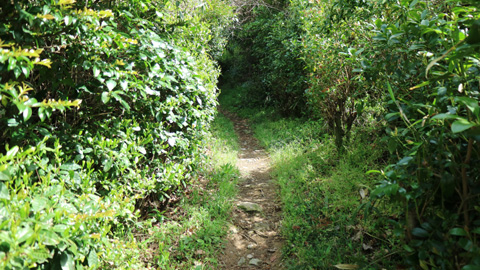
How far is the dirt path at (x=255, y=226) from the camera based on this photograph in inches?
135

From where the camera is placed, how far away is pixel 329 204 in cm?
383

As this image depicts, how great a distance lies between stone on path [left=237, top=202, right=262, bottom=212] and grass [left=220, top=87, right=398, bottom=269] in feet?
1.22

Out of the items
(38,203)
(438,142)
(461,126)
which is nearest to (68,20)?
(38,203)

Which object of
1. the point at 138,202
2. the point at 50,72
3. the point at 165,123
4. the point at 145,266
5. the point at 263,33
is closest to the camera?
the point at 50,72

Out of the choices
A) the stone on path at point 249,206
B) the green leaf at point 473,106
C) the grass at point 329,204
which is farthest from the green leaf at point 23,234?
the stone on path at point 249,206

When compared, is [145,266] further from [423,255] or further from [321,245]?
[423,255]

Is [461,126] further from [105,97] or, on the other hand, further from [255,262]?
[255,262]

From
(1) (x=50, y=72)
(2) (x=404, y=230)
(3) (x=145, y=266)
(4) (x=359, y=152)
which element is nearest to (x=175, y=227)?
(3) (x=145, y=266)

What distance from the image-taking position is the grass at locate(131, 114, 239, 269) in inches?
127

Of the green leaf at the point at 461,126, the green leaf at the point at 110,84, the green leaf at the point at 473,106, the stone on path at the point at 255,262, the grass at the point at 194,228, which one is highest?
the green leaf at the point at 473,106

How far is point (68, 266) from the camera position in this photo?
6.16ft

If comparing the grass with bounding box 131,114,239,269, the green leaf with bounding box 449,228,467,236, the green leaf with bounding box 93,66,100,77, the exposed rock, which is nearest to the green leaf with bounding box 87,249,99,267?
the grass with bounding box 131,114,239,269

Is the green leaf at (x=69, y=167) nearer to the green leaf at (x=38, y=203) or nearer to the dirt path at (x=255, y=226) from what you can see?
the green leaf at (x=38, y=203)

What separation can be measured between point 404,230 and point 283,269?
147 centimetres
